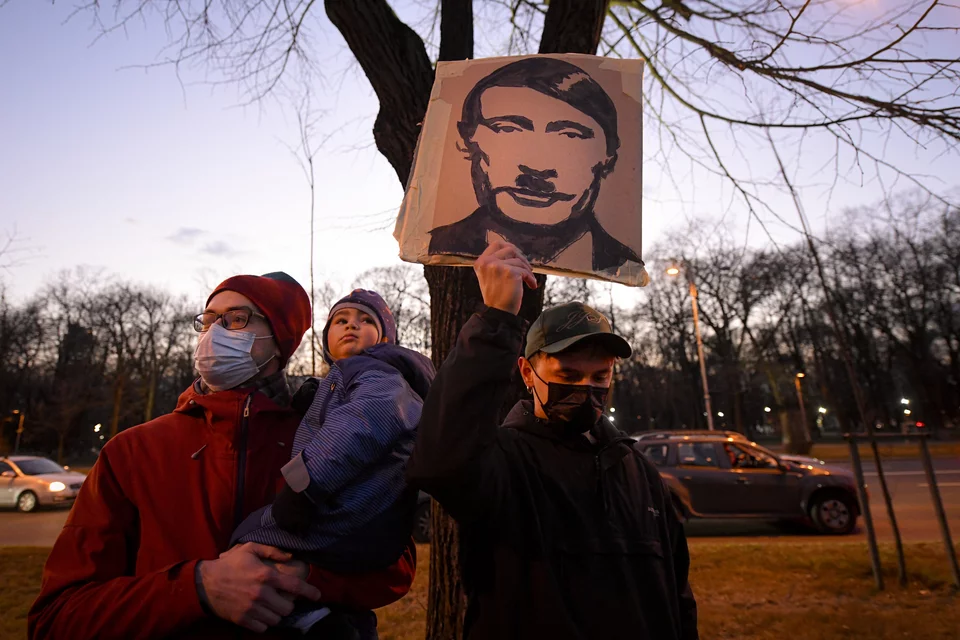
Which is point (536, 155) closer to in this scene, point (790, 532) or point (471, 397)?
point (471, 397)

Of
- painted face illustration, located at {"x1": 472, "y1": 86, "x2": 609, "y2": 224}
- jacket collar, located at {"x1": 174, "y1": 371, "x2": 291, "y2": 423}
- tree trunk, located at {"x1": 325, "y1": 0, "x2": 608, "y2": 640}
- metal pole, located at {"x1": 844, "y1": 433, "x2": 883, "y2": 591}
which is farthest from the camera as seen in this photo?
metal pole, located at {"x1": 844, "y1": 433, "x2": 883, "y2": 591}

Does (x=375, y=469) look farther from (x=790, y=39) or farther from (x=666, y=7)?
Result: (x=666, y=7)

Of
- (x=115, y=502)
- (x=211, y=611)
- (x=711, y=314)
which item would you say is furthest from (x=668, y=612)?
(x=711, y=314)

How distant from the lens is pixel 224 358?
1788 mm

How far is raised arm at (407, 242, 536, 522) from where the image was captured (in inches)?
54.9

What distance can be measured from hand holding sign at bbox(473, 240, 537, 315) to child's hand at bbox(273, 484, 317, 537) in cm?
67

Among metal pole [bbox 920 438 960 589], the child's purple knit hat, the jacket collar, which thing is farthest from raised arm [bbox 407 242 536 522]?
metal pole [bbox 920 438 960 589]

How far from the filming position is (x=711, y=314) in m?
33.6

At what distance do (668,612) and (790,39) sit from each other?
335cm

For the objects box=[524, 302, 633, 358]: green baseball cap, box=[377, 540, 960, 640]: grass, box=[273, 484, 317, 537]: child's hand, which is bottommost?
box=[377, 540, 960, 640]: grass

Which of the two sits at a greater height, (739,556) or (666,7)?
(666,7)

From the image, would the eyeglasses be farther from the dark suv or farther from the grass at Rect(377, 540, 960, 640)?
the dark suv

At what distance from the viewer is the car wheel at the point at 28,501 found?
47.4 ft

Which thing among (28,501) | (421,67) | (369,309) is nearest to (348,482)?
(369,309)
